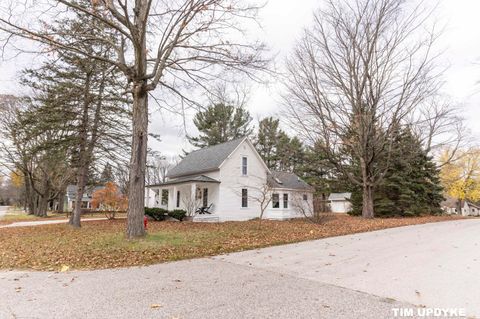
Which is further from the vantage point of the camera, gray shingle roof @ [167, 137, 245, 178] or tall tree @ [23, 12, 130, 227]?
gray shingle roof @ [167, 137, 245, 178]

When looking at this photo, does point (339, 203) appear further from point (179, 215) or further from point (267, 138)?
point (179, 215)

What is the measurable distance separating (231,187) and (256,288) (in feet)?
56.0

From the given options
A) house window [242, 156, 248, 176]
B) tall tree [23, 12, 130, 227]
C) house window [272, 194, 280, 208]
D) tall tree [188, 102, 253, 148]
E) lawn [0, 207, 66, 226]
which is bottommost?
lawn [0, 207, 66, 226]

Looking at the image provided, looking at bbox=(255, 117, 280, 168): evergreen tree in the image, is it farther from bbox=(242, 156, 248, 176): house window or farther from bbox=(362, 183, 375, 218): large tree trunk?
bbox=(362, 183, 375, 218): large tree trunk

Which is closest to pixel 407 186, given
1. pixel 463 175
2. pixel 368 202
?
pixel 368 202

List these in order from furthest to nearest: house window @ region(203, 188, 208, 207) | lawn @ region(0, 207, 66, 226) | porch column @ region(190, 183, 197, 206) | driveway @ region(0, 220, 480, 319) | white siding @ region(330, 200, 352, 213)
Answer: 1. white siding @ region(330, 200, 352, 213)
2. lawn @ region(0, 207, 66, 226)
3. house window @ region(203, 188, 208, 207)
4. porch column @ region(190, 183, 197, 206)
5. driveway @ region(0, 220, 480, 319)

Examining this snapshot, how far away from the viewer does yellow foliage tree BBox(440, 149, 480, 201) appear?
127ft

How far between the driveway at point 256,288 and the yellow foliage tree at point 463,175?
38.9m

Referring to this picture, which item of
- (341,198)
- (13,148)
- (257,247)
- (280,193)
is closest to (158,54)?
(257,247)

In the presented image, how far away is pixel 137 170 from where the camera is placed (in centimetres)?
956

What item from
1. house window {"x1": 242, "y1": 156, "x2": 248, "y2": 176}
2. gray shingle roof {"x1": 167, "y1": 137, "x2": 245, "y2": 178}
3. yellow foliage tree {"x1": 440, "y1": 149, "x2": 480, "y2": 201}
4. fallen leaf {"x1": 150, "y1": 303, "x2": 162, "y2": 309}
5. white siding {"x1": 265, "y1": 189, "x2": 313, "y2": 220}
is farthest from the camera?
yellow foliage tree {"x1": 440, "y1": 149, "x2": 480, "y2": 201}

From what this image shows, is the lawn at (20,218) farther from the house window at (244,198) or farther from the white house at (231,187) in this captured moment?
the house window at (244,198)

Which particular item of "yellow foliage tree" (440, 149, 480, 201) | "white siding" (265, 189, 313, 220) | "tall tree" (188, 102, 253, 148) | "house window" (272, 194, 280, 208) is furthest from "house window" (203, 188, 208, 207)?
"yellow foliage tree" (440, 149, 480, 201)

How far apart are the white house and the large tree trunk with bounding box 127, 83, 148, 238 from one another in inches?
416
